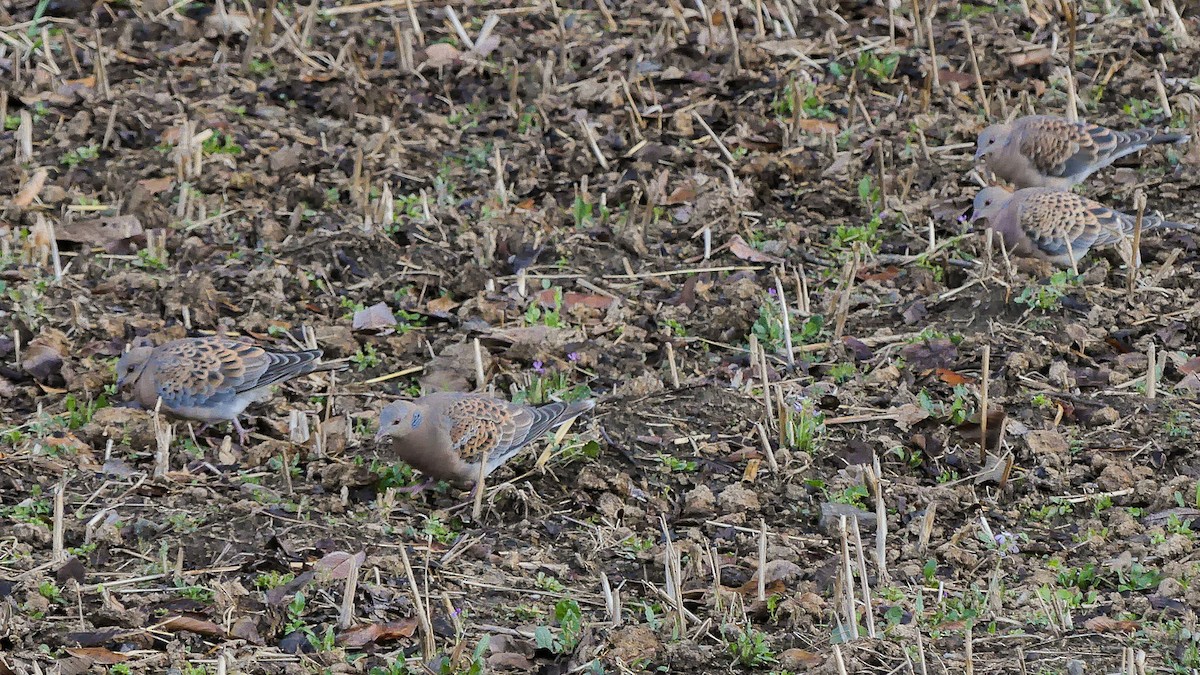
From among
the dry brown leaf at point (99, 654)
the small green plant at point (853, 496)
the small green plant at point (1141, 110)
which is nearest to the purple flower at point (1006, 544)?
the small green plant at point (853, 496)

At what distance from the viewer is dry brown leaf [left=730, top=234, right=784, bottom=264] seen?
707 centimetres

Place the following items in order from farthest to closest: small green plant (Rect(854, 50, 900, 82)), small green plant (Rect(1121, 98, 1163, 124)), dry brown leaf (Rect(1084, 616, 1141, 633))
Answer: small green plant (Rect(854, 50, 900, 82)), small green plant (Rect(1121, 98, 1163, 124)), dry brown leaf (Rect(1084, 616, 1141, 633))

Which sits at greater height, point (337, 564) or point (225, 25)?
point (337, 564)

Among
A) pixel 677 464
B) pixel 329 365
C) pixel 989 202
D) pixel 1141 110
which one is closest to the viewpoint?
pixel 677 464

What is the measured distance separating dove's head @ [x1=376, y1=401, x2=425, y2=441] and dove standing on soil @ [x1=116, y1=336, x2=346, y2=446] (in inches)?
29.1

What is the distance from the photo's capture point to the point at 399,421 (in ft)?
17.4

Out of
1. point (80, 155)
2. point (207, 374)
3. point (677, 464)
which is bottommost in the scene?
point (80, 155)

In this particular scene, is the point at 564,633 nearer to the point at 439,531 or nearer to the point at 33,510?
the point at 439,531

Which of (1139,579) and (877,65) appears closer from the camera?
(1139,579)

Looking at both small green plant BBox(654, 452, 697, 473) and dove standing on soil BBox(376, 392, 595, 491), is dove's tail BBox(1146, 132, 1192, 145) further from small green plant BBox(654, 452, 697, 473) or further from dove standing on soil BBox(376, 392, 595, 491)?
dove standing on soil BBox(376, 392, 595, 491)

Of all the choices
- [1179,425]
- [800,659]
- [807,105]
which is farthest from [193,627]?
[807,105]

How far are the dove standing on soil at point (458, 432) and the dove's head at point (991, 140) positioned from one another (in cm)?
306

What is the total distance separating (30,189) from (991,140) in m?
4.70

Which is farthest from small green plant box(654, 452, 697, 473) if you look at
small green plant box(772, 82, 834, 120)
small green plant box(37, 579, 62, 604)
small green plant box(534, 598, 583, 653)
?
small green plant box(772, 82, 834, 120)
